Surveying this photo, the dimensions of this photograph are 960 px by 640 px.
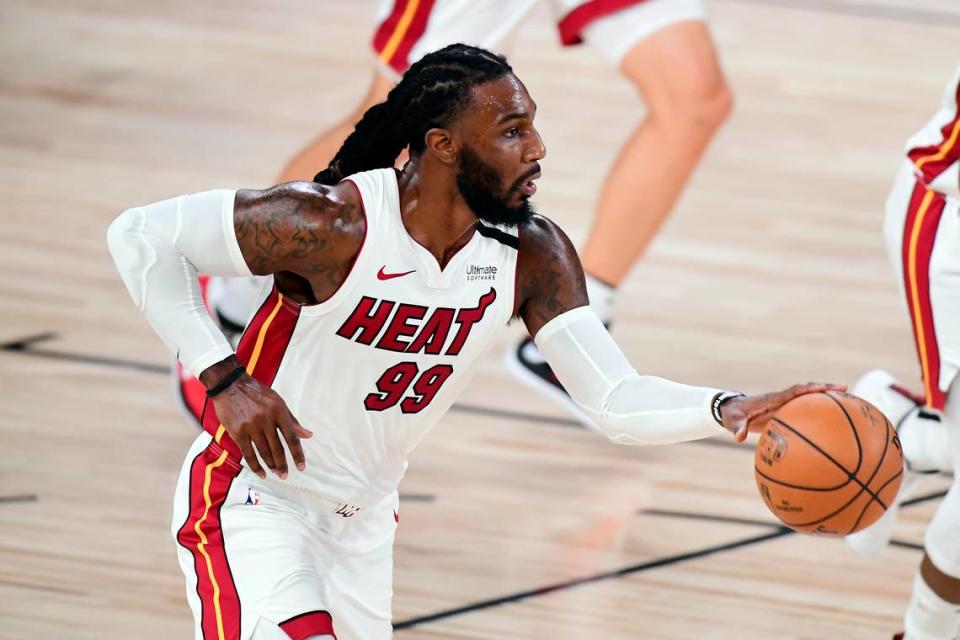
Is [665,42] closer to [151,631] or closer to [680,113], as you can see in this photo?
[680,113]

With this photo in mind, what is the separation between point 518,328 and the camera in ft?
19.2

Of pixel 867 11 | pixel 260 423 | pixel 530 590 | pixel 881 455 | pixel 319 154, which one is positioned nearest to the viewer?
pixel 260 423

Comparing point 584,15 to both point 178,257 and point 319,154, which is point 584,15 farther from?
point 178,257

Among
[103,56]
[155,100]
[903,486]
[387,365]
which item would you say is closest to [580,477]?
[903,486]

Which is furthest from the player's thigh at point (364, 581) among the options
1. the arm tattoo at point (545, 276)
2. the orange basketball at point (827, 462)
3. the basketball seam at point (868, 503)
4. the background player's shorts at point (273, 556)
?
the basketball seam at point (868, 503)

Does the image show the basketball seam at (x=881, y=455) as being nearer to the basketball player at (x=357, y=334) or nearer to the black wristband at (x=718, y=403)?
the basketball player at (x=357, y=334)

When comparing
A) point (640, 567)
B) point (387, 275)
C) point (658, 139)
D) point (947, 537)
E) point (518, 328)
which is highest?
point (387, 275)

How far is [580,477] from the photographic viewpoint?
4941 mm

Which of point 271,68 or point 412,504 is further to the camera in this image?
point 271,68

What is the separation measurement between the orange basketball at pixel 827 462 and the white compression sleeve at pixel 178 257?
3.43ft

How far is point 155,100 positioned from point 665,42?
345 centimetres

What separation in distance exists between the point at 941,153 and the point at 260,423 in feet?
5.75

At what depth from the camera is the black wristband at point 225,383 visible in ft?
9.58

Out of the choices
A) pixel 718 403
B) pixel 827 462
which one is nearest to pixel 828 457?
pixel 827 462
